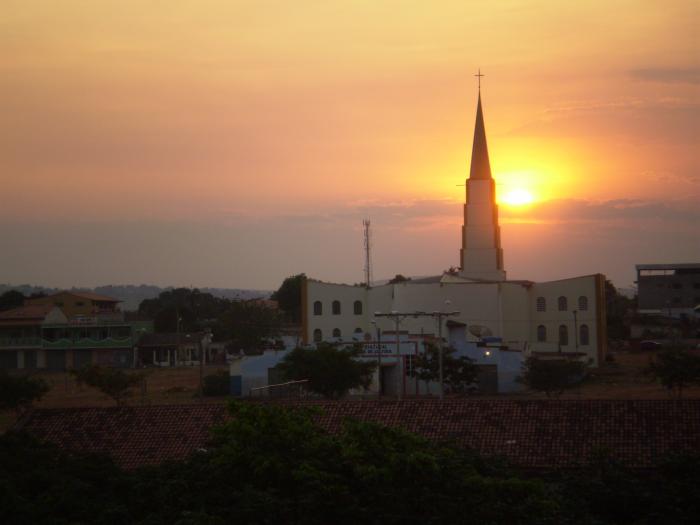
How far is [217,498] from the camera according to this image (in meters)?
18.0

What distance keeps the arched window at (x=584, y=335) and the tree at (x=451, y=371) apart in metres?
16.9

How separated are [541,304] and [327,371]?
24.2 meters

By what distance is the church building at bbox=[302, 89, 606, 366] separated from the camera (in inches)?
2299

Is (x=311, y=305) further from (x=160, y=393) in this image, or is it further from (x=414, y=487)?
(x=414, y=487)

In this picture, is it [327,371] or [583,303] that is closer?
[327,371]

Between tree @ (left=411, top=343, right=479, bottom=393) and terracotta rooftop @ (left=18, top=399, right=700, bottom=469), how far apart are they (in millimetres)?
17575

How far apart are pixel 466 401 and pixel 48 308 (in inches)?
2110

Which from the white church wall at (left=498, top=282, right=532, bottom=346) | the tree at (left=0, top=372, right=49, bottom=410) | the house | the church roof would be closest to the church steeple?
the church roof

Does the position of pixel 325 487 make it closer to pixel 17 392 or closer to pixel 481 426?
pixel 481 426

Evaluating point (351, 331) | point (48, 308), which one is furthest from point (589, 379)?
point (48, 308)

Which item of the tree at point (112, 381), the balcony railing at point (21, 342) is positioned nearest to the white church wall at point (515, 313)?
the tree at point (112, 381)

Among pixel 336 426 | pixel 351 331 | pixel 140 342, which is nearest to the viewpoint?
pixel 336 426

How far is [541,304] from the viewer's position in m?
60.6

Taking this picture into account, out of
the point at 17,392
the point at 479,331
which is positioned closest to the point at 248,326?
the point at 479,331
